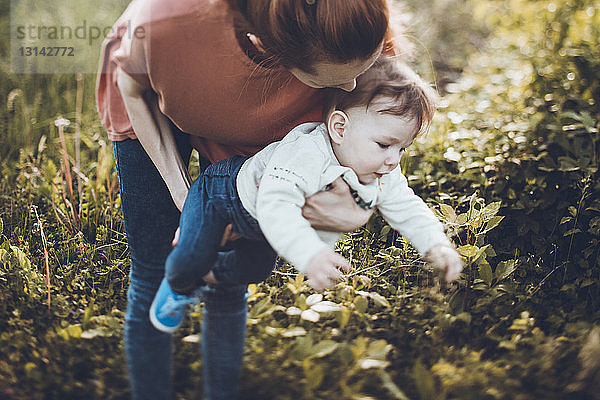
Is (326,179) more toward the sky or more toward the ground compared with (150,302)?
more toward the sky

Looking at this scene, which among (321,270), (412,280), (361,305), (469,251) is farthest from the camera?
(412,280)

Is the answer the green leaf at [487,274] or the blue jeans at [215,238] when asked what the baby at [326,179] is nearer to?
the blue jeans at [215,238]

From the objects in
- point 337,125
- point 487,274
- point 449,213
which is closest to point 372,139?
point 337,125

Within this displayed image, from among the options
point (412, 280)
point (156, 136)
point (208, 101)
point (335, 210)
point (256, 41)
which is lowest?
point (412, 280)

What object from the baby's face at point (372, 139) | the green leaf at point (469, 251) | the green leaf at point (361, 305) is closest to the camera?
the baby's face at point (372, 139)

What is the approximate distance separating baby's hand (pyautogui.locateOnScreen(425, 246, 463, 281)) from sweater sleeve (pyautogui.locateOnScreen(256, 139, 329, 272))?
34 cm

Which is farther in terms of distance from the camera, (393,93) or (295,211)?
(393,93)

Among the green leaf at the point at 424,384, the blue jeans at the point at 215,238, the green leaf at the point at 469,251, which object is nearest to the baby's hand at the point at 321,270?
the blue jeans at the point at 215,238

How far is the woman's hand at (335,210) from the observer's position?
Result: 1635 millimetres

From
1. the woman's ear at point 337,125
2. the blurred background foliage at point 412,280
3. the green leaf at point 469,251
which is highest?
the woman's ear at point 337,125

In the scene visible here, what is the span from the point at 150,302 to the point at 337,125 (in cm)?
72

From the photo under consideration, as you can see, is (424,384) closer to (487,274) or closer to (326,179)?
(326,179)

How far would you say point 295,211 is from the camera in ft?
4.96

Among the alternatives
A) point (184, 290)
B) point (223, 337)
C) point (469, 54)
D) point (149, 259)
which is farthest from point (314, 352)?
point (469, 54)
